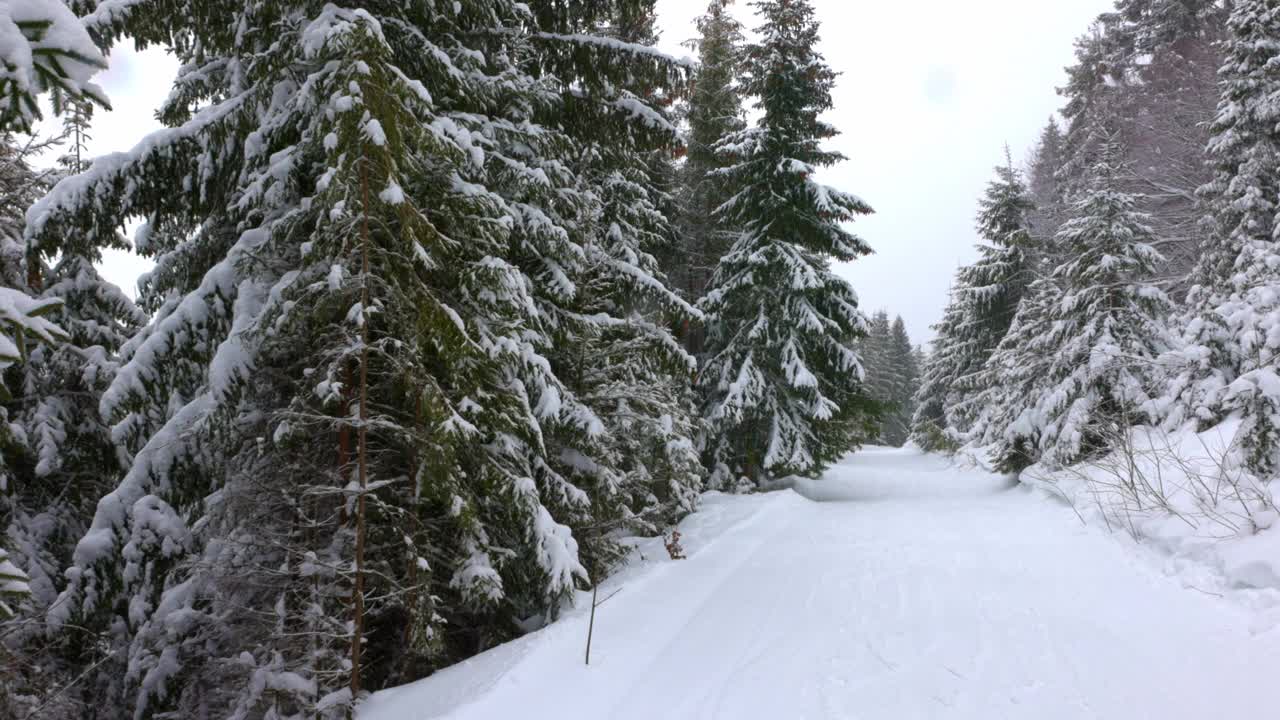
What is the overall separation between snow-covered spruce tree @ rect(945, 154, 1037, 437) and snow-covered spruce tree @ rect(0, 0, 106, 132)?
73.3ft

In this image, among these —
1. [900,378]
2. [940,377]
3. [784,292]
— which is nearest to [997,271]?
Result: [940,377]

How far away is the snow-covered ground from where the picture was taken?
12.1 feet

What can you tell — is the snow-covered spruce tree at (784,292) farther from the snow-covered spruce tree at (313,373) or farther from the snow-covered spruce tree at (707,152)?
the snow-covered spruce tree at (313,373)

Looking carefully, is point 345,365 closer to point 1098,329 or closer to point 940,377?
point 1098,329

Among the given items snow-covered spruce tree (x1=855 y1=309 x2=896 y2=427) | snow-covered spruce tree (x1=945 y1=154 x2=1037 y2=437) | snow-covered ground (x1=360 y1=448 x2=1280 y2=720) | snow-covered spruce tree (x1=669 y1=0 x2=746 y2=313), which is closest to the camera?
snow-covered ground (x1=360 y1=448 x2=1280 y2=720)

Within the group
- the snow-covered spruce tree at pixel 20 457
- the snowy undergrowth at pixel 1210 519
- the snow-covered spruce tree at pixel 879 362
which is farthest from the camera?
the snow-covered spruce tree at pixel 879 362

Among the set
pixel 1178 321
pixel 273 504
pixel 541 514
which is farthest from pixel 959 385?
pixel 273 504

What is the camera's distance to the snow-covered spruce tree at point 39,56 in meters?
1.59

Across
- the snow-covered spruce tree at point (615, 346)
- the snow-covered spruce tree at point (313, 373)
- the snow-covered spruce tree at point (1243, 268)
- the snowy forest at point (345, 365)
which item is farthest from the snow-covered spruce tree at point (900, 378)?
the snow-covered spruce tree at point (313, 373)

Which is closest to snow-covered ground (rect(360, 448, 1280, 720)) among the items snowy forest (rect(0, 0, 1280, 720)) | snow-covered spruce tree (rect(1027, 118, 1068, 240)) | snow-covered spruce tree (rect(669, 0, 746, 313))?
snowy forest (rect(0, 0, 1280, 720))

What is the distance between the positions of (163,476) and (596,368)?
4279 mm

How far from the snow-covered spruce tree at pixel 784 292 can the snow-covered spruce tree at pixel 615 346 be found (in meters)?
5.31

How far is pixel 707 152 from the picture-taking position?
16359 millimetres

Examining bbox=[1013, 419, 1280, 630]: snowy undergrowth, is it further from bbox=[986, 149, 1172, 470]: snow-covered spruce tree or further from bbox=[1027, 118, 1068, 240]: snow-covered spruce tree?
bbox=[1027, 118, 1068, 240]: snow-covered spruce tree
